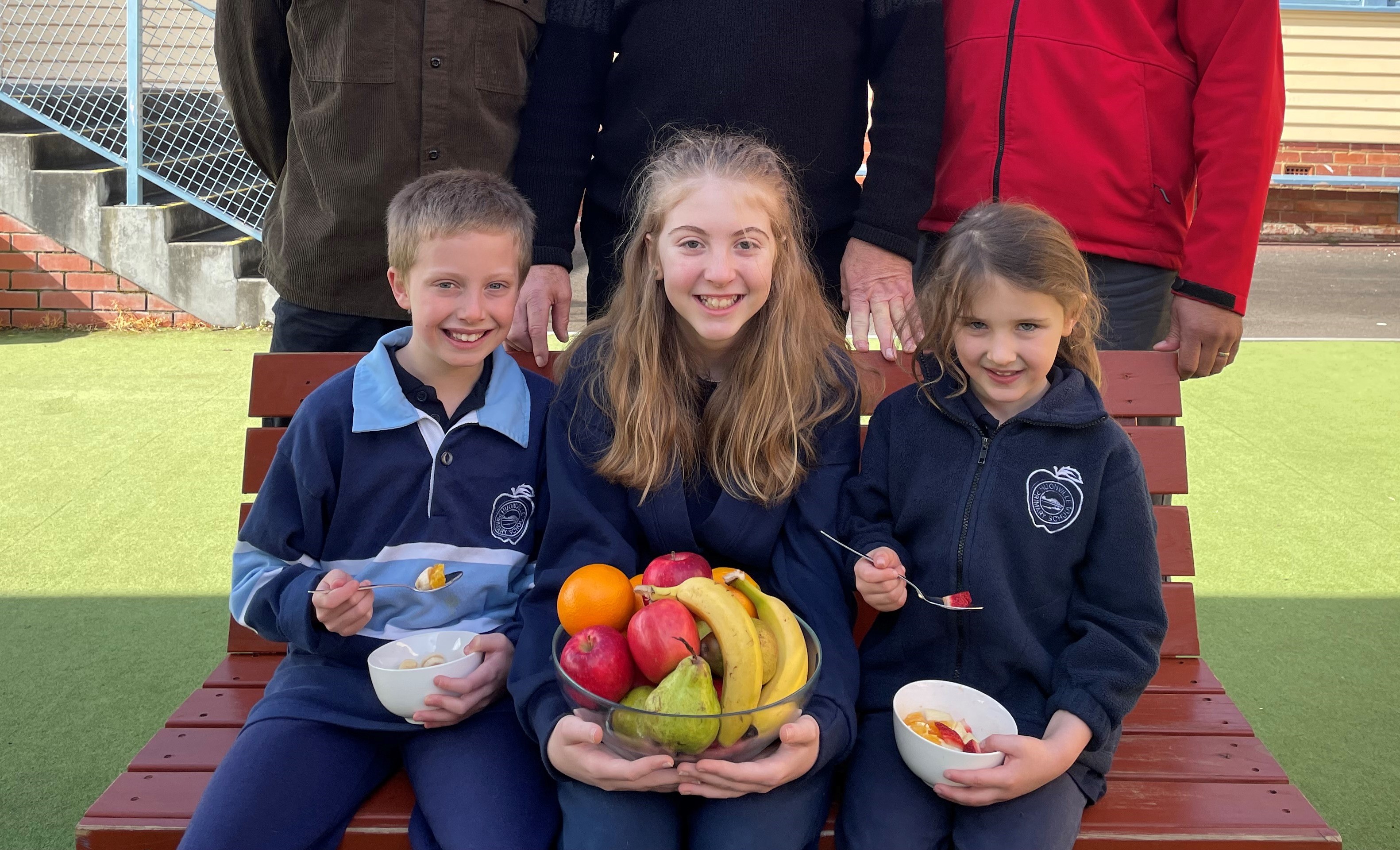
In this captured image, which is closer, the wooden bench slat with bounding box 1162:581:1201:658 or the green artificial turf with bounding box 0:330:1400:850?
the wooden bench slat with bounding box 1162:581:1201:658

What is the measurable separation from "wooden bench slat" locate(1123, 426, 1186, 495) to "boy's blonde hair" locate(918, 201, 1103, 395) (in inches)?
17.5

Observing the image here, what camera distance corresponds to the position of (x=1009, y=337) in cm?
202

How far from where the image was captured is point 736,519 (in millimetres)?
2127

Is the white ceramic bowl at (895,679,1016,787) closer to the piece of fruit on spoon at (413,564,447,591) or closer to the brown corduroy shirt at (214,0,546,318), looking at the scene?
the piece of fruit on spoon at (413,564,447,591)

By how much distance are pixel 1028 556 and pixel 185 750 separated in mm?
1553

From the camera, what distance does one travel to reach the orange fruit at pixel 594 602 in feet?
6.03

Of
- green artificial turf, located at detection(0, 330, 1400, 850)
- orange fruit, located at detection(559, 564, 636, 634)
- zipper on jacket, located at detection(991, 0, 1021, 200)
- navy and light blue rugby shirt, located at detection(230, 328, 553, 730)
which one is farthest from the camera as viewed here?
green artificial turf, located at detection(0, 330, 1400, 850)

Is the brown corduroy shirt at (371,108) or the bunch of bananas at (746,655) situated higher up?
the brown corduroy shirt at (371,108)

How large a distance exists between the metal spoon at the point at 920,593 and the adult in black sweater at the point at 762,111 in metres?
0.57

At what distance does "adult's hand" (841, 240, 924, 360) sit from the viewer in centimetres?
250

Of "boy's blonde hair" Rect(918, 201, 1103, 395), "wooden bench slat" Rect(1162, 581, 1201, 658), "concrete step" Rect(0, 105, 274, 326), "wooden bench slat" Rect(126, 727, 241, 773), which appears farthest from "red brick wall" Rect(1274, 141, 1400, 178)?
"wooden bench slat" Rect(126, 727, 241, 773)

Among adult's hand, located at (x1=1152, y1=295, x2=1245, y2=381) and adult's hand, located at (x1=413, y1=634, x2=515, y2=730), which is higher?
adult's hand, located at (x1=1152, y1=295, x2=1245, y2=381)

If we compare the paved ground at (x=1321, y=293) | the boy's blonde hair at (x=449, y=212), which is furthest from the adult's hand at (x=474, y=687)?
the paved ground at (x=1321, y=293)

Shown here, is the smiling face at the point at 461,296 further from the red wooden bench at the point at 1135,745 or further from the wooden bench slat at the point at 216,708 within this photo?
the wooden bench slat at the point at 216,708
